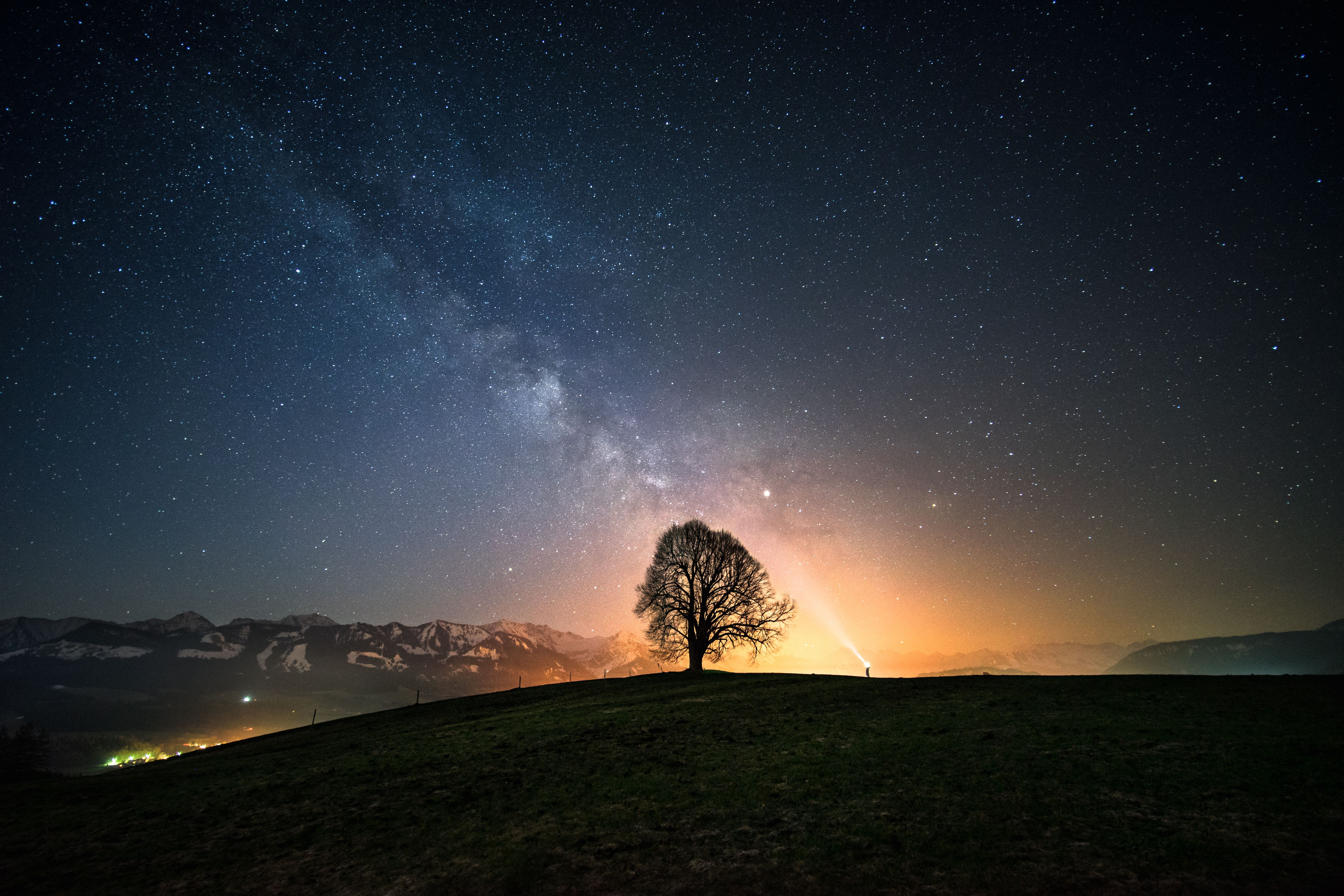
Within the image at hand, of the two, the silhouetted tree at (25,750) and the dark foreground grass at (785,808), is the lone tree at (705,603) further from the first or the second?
the silhouetted tree at (25,750)

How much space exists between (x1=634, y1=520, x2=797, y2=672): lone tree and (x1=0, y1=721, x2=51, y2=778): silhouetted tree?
297ft

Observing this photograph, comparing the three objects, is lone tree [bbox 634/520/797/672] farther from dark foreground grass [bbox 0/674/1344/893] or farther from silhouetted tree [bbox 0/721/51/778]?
silhouetted tree [bbox 0/721/51/778]

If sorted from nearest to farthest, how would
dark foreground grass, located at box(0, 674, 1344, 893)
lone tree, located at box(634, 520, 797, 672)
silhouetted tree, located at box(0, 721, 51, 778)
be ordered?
1. dark foreground grass, located at box(0, 674, 1344, 893)
2. lone tree, located at box(634, 520, 797, 672)
3. silhouetted tree, located at box(0, 721, 51, 778)

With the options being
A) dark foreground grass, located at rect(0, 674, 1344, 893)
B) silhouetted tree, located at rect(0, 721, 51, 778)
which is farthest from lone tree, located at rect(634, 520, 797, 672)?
silhouetted tree, located at rect(0, 721, 51, 778)

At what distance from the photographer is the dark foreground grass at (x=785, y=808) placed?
10203 mm

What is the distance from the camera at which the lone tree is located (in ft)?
159

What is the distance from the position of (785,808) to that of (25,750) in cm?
12586

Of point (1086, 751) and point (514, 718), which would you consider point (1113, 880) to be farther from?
point (514, 718)

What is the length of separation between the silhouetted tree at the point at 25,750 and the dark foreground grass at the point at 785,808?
88.7m

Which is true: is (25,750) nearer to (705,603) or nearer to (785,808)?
(705,603)

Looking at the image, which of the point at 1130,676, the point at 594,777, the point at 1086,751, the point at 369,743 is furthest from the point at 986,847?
the point at 369,743

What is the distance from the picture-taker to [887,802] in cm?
1297

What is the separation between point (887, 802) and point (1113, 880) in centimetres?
456

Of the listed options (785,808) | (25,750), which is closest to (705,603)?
(785,808)
